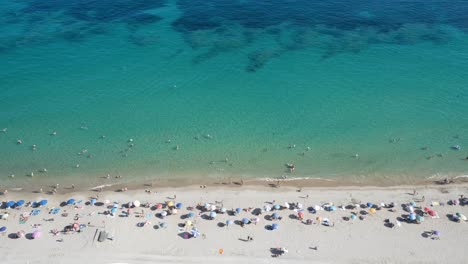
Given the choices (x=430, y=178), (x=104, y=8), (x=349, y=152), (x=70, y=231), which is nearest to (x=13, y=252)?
(x=70, y=231)

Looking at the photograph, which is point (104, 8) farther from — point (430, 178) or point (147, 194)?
point (430, 178)

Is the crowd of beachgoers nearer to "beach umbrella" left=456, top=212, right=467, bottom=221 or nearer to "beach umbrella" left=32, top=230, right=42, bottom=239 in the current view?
"beach umbrella" left=32, top=230, right=42, bottom=239

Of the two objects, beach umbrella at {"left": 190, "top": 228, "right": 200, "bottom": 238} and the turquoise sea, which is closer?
beach umbrella at {"left": 190, "top": 228, "right": 200, "bottom": 238}

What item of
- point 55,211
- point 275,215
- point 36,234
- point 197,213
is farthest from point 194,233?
point 36,234

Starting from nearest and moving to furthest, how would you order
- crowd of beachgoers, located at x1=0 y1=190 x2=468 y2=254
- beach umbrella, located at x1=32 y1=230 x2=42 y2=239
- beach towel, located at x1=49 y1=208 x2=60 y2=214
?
beach umbrella, located at x1=32 y1=230 x2=42 y2=239
crowd of beachgoers, located at x1=0 y1=190 x2=468 y2=254
beach towel, located at x1=49 y1=208 x2=60 y2=214

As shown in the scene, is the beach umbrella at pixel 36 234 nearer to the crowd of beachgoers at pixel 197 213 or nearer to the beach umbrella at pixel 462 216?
the crowd of beachgoers at pixel 197 213

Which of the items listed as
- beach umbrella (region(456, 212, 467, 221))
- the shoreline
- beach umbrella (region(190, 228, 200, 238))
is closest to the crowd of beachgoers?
beach umbrella (region(190, 228, 200, 238))

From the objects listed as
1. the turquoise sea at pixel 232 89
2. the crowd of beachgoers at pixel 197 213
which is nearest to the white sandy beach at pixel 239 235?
the crowd of beachgoers at pixel 197 213
